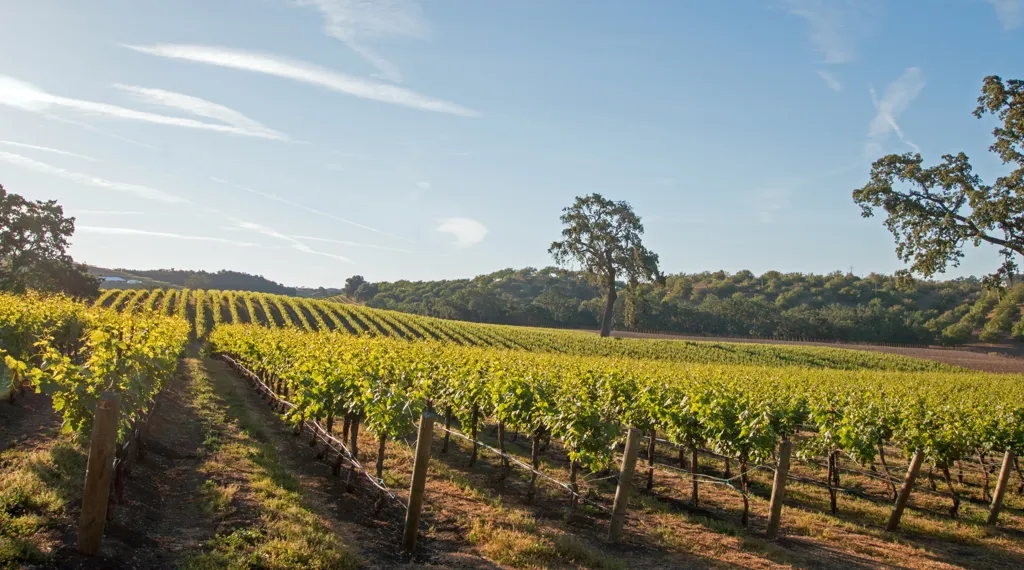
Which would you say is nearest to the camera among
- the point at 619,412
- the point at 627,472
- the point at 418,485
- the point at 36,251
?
the point at 418,485

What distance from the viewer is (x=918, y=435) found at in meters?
10.2

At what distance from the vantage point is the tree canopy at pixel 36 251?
4538cm

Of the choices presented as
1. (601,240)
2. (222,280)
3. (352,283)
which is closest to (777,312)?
(601,240)

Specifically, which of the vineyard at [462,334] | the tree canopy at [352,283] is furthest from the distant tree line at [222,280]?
the vineyard at [462,334]

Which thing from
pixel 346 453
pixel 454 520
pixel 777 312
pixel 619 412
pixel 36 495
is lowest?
pixel 454 520

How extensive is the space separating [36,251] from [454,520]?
55.3 meters

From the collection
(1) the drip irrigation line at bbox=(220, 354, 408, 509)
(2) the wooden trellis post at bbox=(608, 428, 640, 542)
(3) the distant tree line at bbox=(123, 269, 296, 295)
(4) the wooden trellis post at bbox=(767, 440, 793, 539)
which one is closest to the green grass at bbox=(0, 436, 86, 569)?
(1) the drip irrigation line at bbox=(220, 354, 408, 509)

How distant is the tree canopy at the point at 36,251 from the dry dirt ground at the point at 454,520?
144 ft

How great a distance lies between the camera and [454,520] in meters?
7.95

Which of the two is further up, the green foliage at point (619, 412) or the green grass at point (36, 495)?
the green foliage at point (619, 412)

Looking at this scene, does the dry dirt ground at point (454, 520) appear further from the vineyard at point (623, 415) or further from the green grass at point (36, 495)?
the vineyard at point (623, 415)

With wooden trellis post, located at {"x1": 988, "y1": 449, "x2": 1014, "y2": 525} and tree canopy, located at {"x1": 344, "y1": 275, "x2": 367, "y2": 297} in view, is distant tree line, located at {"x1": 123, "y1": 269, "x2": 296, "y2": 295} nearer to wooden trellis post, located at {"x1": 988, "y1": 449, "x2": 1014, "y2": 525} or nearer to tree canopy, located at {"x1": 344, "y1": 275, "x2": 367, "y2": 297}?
tree canopy, located at {"x1": 344, "y1": 275, "x2": 367, "y2": 297}

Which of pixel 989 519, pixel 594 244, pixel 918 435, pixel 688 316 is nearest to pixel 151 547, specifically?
pixel 918 435

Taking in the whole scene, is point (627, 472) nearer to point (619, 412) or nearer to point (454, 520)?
point (454, 520)
